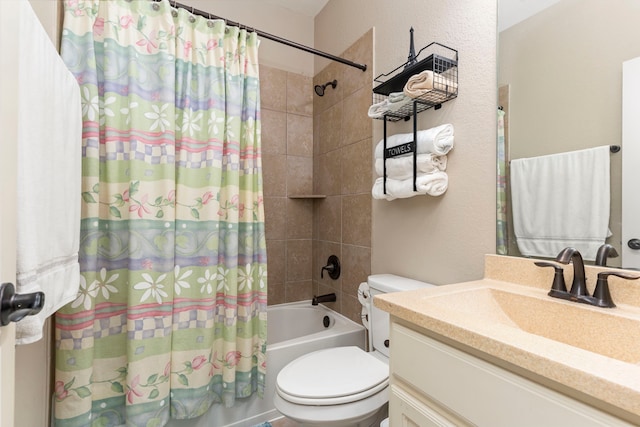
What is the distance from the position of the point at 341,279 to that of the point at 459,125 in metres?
1.23

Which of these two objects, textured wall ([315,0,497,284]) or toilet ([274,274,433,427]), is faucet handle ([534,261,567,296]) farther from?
toilet ([274,274,433,427])

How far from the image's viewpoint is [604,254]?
0.87 meters

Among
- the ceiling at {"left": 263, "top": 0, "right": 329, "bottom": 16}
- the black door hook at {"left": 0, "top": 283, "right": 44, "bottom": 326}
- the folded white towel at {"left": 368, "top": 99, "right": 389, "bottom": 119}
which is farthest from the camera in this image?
the ceiling at {"left": 263, "top": 0, "right": 329, "bottom": 16}

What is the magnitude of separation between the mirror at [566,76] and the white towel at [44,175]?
4.53 feet

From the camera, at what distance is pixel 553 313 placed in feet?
2.74

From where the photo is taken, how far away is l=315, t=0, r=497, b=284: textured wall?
45.3 inches

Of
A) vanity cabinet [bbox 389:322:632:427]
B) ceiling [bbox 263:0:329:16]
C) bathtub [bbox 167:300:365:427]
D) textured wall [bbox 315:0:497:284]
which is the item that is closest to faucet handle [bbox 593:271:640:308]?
textured wall [bbox 315:0:497:284]

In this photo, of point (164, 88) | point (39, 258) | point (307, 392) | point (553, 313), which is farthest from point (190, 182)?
point (553, 313)

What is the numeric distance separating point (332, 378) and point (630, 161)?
3.93 ft

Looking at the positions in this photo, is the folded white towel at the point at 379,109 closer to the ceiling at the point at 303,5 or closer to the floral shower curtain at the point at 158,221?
the floral shower curtain at the point at 158,221

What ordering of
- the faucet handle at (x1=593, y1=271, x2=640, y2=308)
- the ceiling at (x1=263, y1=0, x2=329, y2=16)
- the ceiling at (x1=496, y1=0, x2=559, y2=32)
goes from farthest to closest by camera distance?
the ceiling at (x1=263, y1=0, x2=329, y2=16)
the ceiling at (x1=496, y1=0, x2=559, y2=32)
the faucet handle at (x1=593, y1=271, x2=640, y2=308)

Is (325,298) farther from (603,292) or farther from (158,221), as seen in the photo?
(603,292)

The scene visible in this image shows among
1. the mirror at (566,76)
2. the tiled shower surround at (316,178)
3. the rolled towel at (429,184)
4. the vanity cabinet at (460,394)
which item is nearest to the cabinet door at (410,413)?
the vanity cabinet at (460,394)

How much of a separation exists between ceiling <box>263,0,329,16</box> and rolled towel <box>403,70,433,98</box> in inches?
59.3
